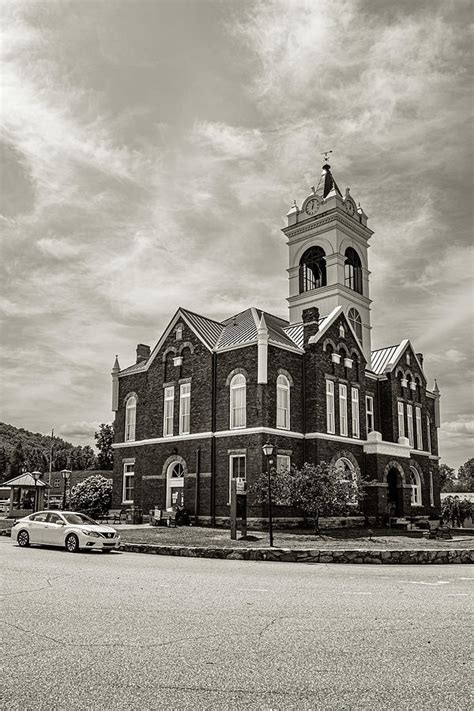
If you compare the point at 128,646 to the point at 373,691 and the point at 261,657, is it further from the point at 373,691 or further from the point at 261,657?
the point at 373,691

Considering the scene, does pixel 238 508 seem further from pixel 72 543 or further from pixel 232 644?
pixel 232 644

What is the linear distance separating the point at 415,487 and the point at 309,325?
15127 millimetres

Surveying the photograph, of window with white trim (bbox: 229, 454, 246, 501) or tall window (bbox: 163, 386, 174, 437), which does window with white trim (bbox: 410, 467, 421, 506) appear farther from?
tall window (bbox: 163, 386, 174, 437)

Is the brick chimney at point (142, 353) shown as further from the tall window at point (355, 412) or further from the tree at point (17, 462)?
the tree at point (17, 462)

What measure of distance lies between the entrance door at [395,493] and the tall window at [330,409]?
6671mm

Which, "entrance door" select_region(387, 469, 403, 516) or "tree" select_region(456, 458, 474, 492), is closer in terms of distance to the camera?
"entrance door" select_region(387, 469, 403, 516)

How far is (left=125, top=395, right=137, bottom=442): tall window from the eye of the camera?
40.7 metres

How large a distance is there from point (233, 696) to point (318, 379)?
29.6 meters

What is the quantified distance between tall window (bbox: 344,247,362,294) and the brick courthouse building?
89 millimetres

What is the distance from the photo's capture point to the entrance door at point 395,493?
39.4 metres

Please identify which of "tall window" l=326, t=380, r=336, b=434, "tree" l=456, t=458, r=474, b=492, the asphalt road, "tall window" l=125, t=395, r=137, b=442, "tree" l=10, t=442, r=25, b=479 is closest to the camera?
the asphalt road

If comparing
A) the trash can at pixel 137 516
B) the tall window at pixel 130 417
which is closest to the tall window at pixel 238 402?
the trash can at pixel 137 516

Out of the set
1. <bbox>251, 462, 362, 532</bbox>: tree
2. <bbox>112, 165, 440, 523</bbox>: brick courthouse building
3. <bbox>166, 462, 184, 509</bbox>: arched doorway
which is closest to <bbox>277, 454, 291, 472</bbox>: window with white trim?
→ <bbox>112, 165, 440, 523</bbox>: brick courthouse building

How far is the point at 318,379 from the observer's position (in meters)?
35.1
